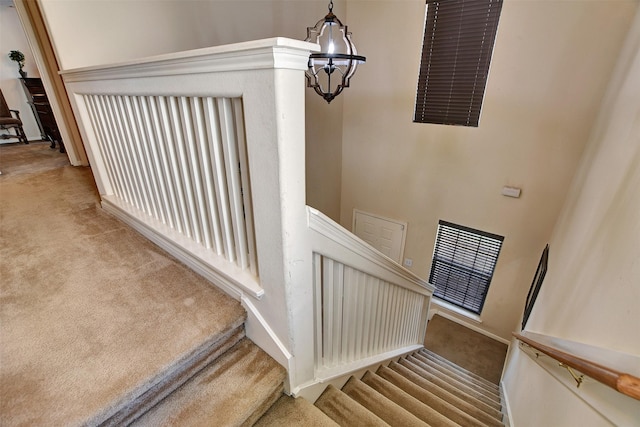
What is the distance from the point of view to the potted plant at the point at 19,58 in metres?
4.48

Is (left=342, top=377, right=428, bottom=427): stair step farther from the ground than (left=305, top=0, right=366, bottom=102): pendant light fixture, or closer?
closer

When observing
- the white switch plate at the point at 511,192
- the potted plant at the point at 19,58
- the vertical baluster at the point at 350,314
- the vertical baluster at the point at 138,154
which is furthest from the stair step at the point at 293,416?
the potted plant at the point at 19,58

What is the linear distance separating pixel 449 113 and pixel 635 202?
9.20ft

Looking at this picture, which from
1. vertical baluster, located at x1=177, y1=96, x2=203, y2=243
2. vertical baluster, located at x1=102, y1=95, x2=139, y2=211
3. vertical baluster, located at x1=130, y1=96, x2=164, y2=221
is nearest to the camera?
vertical baluster, located at x1=177, y1=96, x2=203, y2=243

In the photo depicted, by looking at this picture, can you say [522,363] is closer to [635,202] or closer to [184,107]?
[635,202]

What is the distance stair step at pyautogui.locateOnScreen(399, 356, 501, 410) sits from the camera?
245cm

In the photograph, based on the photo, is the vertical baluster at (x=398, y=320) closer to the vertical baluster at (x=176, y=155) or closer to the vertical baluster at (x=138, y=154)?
the vertical baluster at (x=176, y=155)

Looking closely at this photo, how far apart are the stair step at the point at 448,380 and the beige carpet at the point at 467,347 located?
1406 millimetres

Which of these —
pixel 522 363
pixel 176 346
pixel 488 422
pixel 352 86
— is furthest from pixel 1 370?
pixel 352 86

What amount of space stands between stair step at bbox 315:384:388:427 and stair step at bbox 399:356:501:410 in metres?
1.47

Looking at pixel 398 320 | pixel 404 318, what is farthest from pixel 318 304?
A: pixel 404 318

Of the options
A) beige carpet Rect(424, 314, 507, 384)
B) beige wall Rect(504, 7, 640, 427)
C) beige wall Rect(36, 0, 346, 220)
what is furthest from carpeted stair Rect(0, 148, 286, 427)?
beige carpet Rect(424, 314, 507, 384)

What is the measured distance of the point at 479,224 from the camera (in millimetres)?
3785

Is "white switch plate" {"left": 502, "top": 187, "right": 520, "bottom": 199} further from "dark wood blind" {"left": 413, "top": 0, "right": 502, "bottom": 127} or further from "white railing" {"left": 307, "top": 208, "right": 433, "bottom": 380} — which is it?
"white railing" {"left": 307, "top": 208, "right": 433, "bottom": 380}
